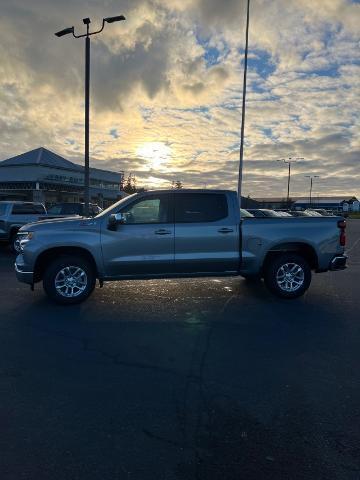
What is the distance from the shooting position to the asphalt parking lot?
2.65m

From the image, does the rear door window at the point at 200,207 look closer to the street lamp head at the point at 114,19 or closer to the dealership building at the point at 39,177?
the street lamp head at the point at 114,19

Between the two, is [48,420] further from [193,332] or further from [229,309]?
[229,309]

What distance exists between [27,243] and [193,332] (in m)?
3.35

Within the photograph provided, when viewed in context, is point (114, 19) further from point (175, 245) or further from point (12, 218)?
point (175, 245)

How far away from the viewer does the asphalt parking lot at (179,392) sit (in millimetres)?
2648

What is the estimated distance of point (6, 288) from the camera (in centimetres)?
825

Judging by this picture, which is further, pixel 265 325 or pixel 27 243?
pixel 27 243

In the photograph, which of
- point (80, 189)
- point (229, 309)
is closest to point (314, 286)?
point (229, 309)

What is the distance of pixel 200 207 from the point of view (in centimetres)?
727

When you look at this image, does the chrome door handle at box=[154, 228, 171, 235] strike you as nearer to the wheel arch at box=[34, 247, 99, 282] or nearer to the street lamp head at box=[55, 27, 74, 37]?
the wheel arch at box=[34, 247, 99, 282]

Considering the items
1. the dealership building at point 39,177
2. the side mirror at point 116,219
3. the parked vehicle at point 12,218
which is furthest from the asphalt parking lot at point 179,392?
the dealership building at point 39,177

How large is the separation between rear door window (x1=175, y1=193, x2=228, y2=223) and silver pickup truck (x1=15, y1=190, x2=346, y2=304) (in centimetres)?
2

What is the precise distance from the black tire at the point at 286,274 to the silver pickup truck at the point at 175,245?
0.06 feet

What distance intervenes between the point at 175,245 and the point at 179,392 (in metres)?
3.65
